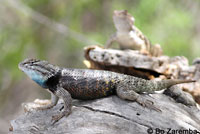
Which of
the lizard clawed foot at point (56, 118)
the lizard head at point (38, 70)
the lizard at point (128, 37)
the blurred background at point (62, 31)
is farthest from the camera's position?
the blurred background at point (62, 31)

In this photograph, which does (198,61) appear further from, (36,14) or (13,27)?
(13,27)

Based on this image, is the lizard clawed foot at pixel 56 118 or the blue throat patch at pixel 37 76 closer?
the lizard clawed foot at pixel 56 118

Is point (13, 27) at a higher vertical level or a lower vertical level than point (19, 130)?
higher

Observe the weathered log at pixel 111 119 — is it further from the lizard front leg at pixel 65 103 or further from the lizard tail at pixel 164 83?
the lizard tail at pixel 164 83

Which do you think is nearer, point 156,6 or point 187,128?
point 187,128

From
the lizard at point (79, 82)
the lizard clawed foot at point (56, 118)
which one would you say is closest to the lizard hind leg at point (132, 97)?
the lizard at point (79, 82)

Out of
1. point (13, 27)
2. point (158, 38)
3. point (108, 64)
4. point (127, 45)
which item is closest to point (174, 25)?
point (158, 38)
